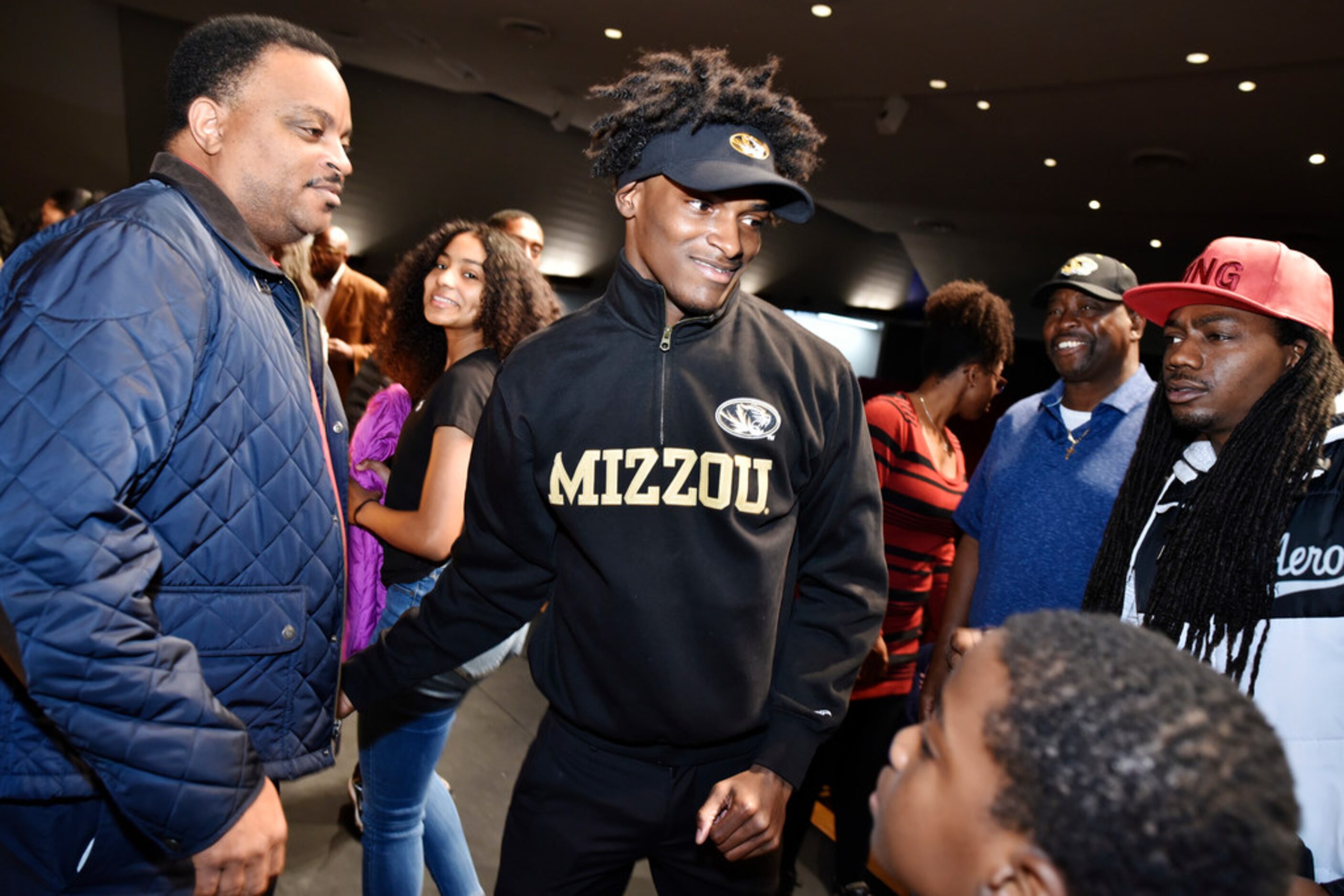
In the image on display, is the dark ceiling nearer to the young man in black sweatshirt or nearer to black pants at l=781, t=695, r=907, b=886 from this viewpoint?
black pants at l=781, t=695, r=907, b=886

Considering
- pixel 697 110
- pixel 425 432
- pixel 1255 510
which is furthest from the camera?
pixel 425 432

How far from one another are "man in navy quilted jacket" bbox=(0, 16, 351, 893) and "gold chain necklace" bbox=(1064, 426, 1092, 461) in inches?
70.4

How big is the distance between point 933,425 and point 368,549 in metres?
1.92

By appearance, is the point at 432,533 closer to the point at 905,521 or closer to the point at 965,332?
the point at 905,521

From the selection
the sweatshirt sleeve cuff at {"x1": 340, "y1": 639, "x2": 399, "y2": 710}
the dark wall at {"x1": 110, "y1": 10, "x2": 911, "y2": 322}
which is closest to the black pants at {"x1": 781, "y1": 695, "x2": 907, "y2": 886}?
the sweatshirt sleeve cuff at {"x1": 340, "y1": 639, "x2": 399, "y2": 710}

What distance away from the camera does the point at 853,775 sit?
9.36ft

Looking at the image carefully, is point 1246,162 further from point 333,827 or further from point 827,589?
point 333,827

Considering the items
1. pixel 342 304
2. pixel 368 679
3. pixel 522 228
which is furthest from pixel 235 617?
pixel 342 304

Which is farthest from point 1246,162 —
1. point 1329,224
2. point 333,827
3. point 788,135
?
point 333,827

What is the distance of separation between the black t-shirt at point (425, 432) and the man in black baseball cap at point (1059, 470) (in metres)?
1.26

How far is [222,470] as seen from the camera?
1265 millimetres

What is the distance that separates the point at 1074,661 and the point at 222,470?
1137 mm

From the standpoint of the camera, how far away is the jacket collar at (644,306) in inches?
62.8

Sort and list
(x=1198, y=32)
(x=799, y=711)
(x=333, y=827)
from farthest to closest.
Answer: (x=1198, y=32)
(x=333, y=827)
(x=799, y=711)
